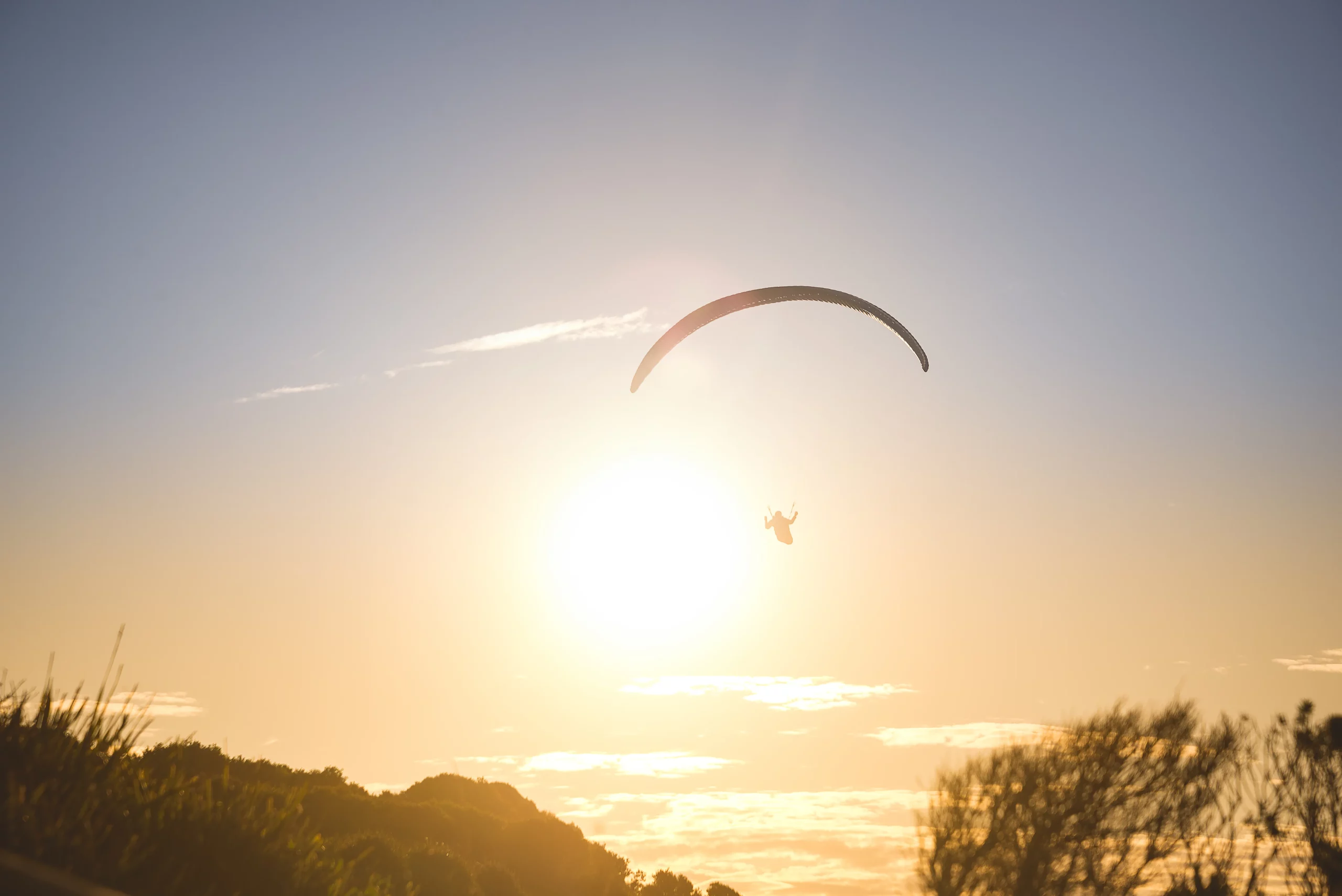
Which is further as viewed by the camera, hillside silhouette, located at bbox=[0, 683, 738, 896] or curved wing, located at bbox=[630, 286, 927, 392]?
curved wing, located at bbox=[630, 286, 927, 392]

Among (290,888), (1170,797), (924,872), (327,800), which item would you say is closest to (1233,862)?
(1170,797)

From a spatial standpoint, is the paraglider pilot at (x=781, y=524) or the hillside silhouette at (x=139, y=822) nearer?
the hillside silhouette at (x=139, y=822)

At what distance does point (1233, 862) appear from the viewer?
29.3 m

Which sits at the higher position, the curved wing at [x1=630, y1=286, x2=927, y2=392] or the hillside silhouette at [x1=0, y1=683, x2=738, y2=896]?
the curved wing at [x1=630, y1=286, x2=927, y2=392]

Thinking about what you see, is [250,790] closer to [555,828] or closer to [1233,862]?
[1233,862]

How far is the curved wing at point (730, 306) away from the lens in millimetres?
21344

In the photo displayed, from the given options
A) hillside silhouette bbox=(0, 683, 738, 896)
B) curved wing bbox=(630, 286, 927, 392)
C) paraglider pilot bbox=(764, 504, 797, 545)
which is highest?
curved wing bbox=(630, 286, 927, 392)

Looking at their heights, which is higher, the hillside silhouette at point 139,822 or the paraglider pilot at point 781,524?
the paraglider pilot at point 781,524

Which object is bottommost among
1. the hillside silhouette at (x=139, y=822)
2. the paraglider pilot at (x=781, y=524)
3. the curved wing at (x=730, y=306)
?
the hillside silhouette at (x=139, y=822)

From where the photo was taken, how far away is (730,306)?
21422mm

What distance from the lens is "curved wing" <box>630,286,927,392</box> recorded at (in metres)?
21.3

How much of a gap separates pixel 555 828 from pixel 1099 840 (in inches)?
1083

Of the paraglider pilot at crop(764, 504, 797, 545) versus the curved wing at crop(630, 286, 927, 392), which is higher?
the curved wing at crop(630, 286, 927, 392)

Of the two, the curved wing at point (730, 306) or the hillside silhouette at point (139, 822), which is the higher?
the curved wing at point (730, 306)
